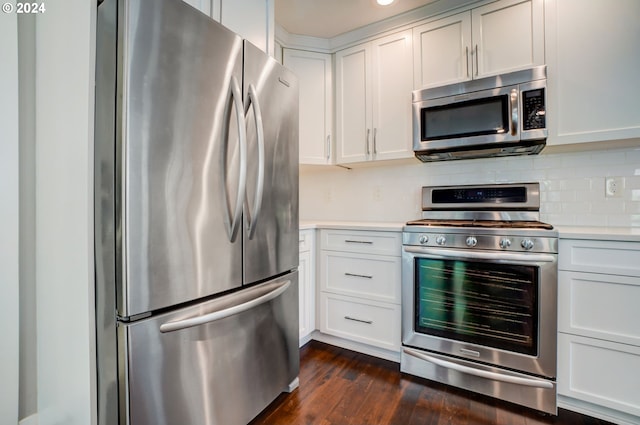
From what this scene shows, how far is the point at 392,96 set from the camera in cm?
227

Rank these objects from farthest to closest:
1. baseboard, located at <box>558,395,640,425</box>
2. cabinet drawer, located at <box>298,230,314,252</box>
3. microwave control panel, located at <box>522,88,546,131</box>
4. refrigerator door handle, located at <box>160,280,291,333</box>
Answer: cabinet drawer, located at <box>298,230,314,252</box> → microwave control panel, located at <box>522,88,546,131</box> → baseboard, located at <box>558,395,640,425</box> → refrigerator door handle, located at <box>160,280,291,333</box>

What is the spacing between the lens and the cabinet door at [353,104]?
2.38 m

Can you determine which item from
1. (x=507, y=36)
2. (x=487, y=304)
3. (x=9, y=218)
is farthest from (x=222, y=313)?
(x=507, y=36)

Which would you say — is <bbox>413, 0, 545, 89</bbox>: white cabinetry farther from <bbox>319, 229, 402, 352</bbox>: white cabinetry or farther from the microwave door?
<bbox>319, 229, 402, 352</bbox>: white cabinetry

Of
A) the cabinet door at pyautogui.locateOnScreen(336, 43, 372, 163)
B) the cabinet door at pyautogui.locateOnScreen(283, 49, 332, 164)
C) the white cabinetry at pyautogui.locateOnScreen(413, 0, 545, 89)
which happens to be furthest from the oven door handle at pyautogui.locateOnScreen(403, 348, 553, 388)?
the white cabinetry at pyautogui.locateOnScreen(413, 0, 545, 89)

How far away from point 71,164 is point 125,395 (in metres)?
0.80

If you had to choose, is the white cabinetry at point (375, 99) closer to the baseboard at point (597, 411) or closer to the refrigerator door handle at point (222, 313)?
the refrigerator door handle at point (222, 313)

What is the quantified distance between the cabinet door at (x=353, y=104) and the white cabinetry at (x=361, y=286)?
2.35 ft

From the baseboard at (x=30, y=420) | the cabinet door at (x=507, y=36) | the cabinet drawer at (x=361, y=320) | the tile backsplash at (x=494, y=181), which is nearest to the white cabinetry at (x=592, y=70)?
the cabinet door at (x=507, y=36)

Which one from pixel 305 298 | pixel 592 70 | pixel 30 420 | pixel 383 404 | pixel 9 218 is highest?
pixel 592 70

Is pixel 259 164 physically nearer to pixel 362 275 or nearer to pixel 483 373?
pixel 362 275

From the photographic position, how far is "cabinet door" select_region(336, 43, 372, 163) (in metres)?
2.38

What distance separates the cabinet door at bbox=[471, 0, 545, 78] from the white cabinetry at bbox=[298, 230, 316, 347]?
160cm

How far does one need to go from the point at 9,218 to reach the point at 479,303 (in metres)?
2.29
